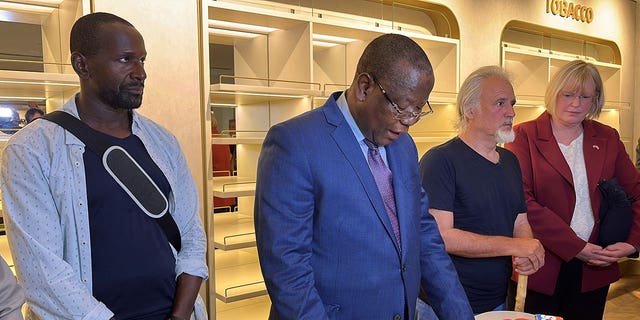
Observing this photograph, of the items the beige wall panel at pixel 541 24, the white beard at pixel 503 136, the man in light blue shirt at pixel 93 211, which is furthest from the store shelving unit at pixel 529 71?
the man in light blue shirt at pixel 93 211

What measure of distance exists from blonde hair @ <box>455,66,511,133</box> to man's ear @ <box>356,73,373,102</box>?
3.35 ft

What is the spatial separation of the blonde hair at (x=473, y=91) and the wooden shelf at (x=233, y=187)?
117 centimetres

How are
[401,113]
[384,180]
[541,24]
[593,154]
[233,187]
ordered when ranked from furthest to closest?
1. [541,24]
2. [233,187]
3. [593,154]
4. [384,180]
5. [401,113]

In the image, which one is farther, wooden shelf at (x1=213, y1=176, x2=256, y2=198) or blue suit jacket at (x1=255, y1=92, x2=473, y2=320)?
wooden shelf at (x1=213, y1=176, x2=256, y2=198)

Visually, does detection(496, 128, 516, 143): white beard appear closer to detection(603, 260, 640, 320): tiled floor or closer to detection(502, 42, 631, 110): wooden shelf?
detection(502, 42, 631, 110): wooden shelf

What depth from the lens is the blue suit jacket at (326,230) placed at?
3.88ft

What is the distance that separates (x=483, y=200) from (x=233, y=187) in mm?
1443

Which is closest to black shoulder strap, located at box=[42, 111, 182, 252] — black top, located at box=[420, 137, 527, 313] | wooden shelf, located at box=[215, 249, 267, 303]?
black top, located at box=[420, 137, 527, 313]

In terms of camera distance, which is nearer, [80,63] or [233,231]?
[80,63]

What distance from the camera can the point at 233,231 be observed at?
2.88 m

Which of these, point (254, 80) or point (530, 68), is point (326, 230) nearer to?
point (254, 80)

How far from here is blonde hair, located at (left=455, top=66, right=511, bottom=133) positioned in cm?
211

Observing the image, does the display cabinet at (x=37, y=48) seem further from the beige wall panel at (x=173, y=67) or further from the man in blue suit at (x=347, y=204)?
the man in blue suit at (x=347, y=204)

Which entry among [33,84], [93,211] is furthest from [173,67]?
[93,211]
